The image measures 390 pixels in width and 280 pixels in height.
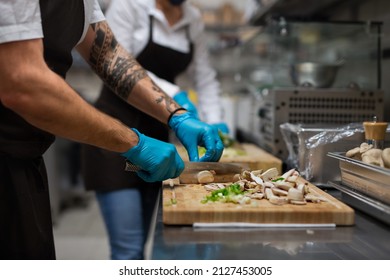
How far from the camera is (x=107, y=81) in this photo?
4.98ft

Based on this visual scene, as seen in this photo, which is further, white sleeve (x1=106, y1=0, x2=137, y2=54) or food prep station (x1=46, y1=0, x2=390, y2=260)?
white sleeve (x1=106, y1=0, x2=137, y2=54)

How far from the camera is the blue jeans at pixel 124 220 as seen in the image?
1843 millimetres

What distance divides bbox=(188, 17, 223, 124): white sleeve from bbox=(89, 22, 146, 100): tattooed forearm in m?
0.77

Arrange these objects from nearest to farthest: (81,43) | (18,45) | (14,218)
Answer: (18,45), (14,218), (81,43)

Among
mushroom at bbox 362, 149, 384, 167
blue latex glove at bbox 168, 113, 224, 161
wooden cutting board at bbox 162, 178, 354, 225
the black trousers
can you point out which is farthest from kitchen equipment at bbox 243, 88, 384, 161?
the black trousers

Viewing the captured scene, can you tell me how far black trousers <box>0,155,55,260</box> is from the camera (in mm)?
1114

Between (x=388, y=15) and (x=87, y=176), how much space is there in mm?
1462

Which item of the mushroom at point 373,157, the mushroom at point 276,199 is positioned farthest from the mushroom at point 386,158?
the mushroom at point 276,199

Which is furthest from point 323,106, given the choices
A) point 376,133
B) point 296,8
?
point 296,8

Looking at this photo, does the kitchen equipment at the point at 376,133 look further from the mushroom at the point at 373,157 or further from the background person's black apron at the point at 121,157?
the background person's black apron at the point at 121,157

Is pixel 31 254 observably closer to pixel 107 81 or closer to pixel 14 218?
pixel 14 218

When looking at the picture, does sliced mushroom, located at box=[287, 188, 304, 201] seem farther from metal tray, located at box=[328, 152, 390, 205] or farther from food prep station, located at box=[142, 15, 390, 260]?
metal tray, located at box=[328, 152, 390, 205]

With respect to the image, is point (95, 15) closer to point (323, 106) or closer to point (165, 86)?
point (165, 86)
